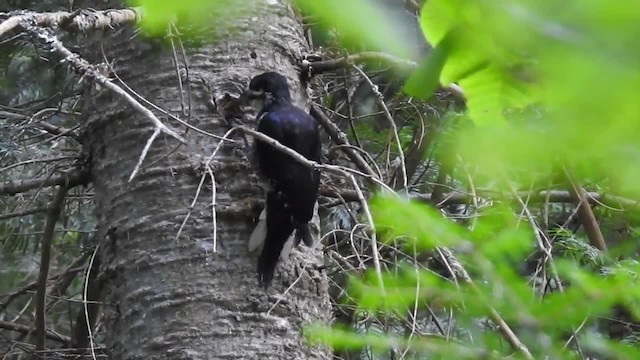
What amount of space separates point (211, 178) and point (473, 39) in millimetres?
1226

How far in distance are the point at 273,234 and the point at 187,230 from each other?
0.57 ft

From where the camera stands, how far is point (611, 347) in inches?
37.6

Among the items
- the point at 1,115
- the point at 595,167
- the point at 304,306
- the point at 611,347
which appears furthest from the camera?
the point at 1,115

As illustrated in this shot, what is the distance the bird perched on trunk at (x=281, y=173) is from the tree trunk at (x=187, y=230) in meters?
0.03

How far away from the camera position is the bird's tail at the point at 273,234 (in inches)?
68.2

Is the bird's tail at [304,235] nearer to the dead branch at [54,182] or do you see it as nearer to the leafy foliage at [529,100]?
the dead branch at [54,182]

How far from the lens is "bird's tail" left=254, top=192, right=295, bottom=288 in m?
1.73

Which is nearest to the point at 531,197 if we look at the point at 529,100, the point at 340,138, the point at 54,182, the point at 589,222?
the point at 589,222

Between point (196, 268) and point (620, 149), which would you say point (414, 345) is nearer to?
point (620, 149)

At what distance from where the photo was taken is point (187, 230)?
68.1 inches

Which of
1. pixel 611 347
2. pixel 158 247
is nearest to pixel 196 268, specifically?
pixel 158 247

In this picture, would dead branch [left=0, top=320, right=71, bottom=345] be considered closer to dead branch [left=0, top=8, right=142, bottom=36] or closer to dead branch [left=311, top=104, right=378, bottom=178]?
dead branch [left=311, top=104, right=378, bottom=178]

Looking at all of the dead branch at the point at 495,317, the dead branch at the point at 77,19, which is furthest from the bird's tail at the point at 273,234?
the dead branch at the point at 77,19

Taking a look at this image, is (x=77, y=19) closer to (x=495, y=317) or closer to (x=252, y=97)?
(x=252, y=97)
